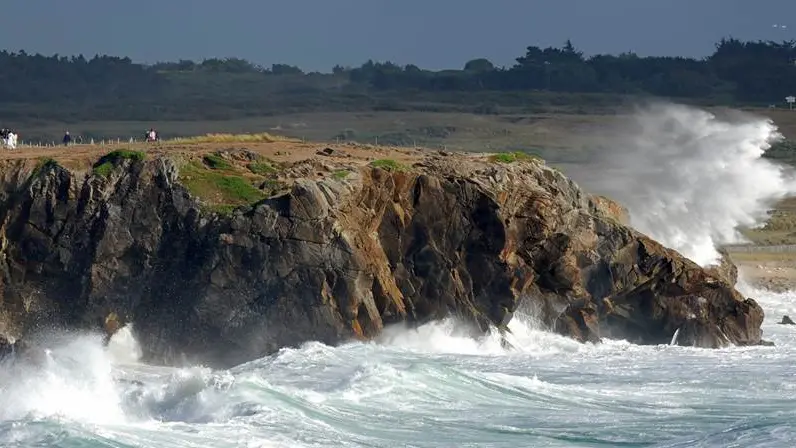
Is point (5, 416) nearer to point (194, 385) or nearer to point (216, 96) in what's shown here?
point (194, 385)

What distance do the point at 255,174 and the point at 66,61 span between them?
97.9m

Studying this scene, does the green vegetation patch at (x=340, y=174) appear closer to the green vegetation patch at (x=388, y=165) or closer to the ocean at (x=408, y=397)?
the green vegetation patch at (x=388, y=165)

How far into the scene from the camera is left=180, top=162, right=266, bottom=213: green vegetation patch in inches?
1481

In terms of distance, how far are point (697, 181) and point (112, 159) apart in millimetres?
26030

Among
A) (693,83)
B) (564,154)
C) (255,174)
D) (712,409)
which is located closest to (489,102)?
(693,83)

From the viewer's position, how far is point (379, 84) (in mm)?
137875

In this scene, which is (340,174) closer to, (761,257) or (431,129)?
(761,257)

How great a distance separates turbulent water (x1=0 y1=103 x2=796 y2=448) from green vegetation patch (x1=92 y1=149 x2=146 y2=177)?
3.72 meters

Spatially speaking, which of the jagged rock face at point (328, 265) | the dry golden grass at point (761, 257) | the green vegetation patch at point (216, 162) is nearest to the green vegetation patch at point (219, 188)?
the jagged rock face at point (328, 265)

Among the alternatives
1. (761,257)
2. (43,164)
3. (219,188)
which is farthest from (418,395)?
(761,257)

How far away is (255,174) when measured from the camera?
40.0 meters

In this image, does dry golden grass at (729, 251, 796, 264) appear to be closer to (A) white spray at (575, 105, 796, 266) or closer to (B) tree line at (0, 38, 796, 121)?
(A) white spray at (575, 105, 796, 266)

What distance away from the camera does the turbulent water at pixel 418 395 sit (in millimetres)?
28797

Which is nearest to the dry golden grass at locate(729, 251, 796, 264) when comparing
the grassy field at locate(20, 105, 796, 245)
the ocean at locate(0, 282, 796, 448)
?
the grassy field at locate(20, 105, 796, 245)
